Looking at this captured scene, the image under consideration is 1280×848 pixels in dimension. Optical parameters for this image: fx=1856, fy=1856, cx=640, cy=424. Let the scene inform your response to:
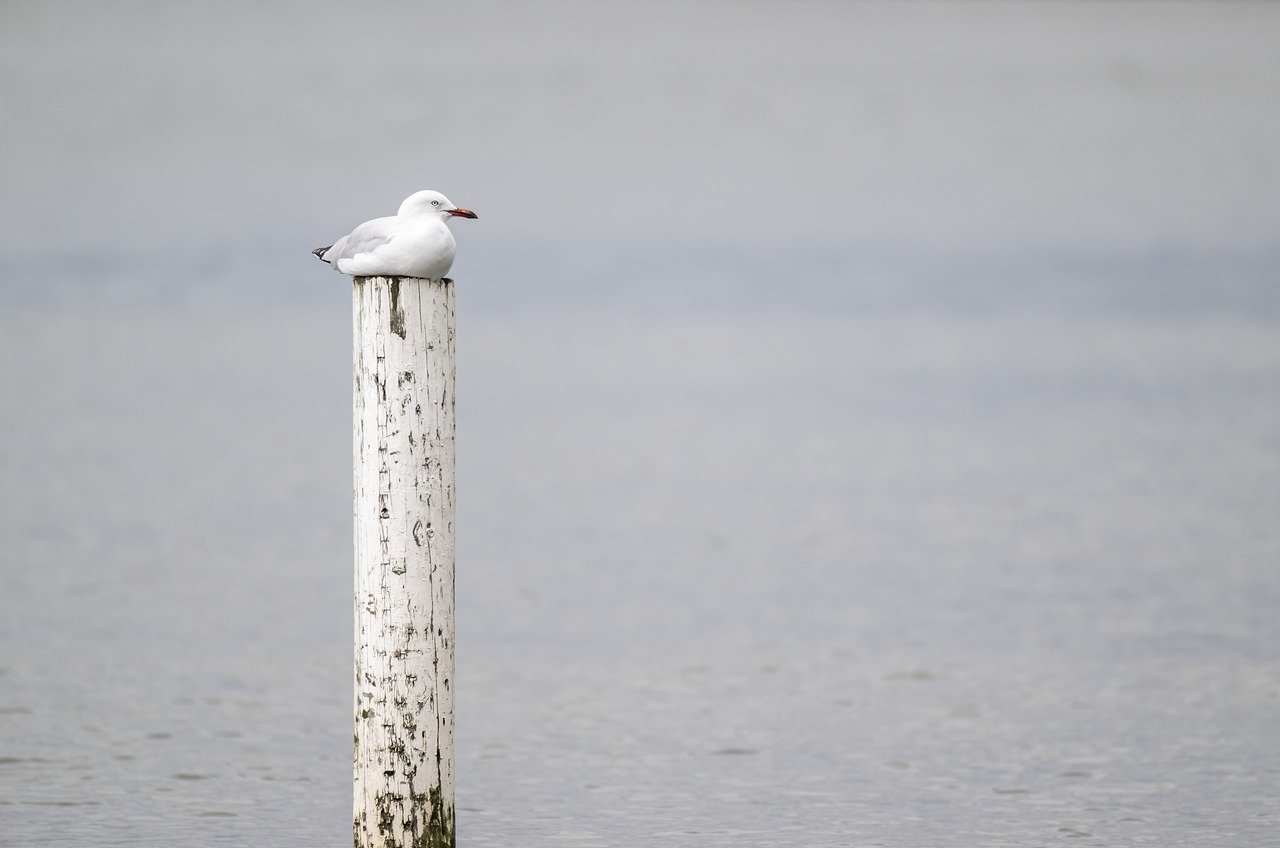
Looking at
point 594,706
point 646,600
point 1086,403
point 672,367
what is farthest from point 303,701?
point 672,367

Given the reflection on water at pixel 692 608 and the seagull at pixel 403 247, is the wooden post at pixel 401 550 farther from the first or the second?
the reflection on water at pixel 692 608

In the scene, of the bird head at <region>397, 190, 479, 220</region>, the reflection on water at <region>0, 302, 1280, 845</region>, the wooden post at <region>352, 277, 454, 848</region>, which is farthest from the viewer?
the reflection on water at <region>0, 302, 1280, 845</region>

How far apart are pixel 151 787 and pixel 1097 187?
38.3 m

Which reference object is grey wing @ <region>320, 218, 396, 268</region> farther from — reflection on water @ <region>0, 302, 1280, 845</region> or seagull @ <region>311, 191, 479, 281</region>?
reflection on water @ <region>0, 302, 1280, 845</region>

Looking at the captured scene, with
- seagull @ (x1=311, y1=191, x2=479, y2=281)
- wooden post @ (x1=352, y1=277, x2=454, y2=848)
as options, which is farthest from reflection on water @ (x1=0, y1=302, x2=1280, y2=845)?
seagull @ (x1=311, y1=191, x2=479, y2=281)

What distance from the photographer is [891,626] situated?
39.5 feet

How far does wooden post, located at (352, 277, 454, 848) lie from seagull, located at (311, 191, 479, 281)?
0.05 m

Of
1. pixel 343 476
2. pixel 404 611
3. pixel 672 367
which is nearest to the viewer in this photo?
pixel 404 611

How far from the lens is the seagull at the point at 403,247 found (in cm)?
609

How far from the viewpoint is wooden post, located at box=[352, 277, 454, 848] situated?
6062mm

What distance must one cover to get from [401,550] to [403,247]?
1.00 meters

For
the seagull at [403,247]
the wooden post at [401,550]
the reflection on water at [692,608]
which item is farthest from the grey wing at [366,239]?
the reflection on water at [692,608]

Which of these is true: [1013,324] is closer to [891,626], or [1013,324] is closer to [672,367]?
[672,367]

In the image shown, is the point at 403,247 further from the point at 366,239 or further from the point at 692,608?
the point at 692,608
